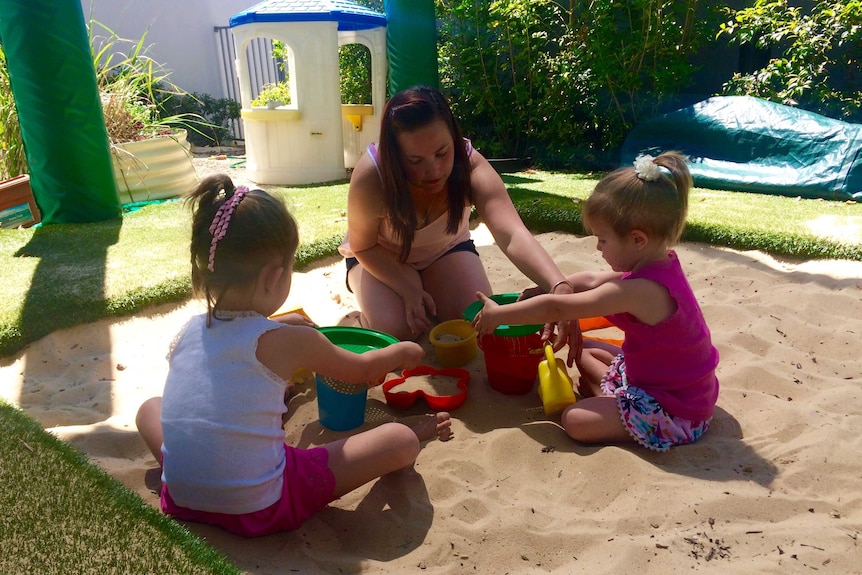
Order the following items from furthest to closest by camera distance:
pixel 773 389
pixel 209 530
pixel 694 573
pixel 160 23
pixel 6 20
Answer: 1. pixel 160 23
2. pixel 6 20
3. pixel 773 389
4. pixel 209 530
5. pixel 694 573

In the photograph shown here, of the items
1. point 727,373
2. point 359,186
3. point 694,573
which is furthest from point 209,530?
point 727,373

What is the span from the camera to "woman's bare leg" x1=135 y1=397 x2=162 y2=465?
2.06 m

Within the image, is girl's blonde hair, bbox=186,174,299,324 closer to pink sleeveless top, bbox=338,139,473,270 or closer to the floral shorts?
the floral shorts

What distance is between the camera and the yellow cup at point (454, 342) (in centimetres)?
285

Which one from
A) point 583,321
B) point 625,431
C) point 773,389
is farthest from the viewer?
point 583,321

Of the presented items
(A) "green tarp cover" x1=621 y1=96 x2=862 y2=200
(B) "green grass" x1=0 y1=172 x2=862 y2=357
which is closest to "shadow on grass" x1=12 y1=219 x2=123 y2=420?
(B) "green grass" x1=0 y1=172 x2=862 y2=357

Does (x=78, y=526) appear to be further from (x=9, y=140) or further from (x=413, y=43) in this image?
(x=413, y=43)

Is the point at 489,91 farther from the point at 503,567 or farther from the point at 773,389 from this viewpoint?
the point at 503,567

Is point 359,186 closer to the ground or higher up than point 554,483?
higher up

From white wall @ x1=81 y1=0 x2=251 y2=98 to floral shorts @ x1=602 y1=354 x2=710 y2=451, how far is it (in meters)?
14.1

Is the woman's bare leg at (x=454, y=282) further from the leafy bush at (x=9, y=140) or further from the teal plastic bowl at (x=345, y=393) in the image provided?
the leafy bush at (x=9, y=140)

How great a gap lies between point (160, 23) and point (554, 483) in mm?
14883

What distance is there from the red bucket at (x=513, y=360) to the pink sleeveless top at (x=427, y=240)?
0.82m

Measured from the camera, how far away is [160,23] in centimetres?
1417
